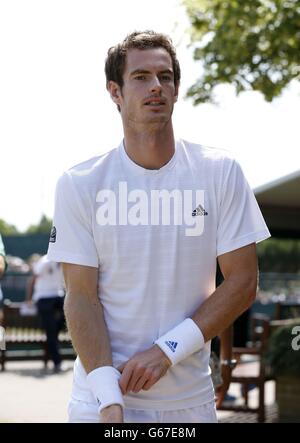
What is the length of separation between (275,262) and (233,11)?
42004mm

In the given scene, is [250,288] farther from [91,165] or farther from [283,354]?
[283,354]

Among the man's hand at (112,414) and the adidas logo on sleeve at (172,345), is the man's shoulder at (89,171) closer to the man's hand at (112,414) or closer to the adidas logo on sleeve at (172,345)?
the adidas logo on sleeve at (172,345)

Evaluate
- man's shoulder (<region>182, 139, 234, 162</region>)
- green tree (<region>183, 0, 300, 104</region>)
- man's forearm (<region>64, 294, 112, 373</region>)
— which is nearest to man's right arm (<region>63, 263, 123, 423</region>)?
man's forearm (<region>64, 294, 112, 373</region>)

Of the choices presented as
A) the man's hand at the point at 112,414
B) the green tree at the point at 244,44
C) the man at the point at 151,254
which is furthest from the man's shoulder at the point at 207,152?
the green tree at the point at 244,44

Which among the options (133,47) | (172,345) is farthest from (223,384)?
(133,47)

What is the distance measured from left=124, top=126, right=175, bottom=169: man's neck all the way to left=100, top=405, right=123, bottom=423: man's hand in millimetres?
783

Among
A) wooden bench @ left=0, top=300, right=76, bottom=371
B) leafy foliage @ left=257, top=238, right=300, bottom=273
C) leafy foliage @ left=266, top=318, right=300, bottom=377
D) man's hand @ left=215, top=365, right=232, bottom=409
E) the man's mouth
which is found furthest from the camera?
leafy foliage @ left=257, top=238, right=300, bottom=273

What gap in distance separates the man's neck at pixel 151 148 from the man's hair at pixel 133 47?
0.18m

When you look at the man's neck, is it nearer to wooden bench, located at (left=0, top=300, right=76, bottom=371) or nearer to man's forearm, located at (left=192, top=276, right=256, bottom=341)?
man's forearm, located at (left=192, top=276, right=256, bottom=341)

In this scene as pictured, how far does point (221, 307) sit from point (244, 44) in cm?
1034

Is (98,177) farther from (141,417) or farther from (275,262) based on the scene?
(275,262)

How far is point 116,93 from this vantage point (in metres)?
2.99

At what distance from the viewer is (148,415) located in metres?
2.75

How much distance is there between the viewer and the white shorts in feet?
9.01
